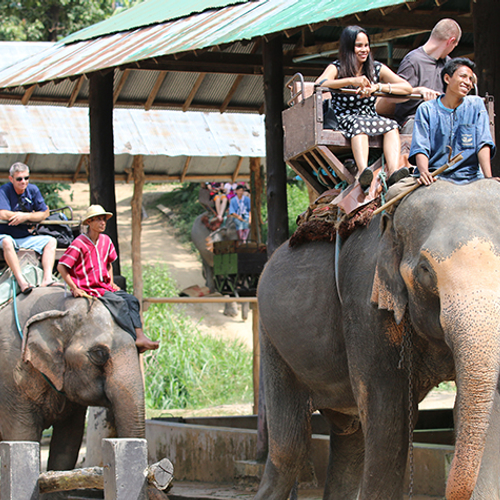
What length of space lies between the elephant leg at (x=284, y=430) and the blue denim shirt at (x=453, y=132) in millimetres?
Answer: 1817

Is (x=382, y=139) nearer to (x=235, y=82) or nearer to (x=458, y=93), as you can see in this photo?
(x=458, y=93)

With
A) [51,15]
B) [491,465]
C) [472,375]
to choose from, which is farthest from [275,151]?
[51,15]

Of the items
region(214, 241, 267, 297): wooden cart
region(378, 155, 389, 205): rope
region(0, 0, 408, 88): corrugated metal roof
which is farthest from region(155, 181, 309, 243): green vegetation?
region(378, 155, 389, 205): rope

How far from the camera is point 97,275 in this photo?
7.24 metres

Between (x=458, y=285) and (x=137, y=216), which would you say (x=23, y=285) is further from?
(x=137, y=216)

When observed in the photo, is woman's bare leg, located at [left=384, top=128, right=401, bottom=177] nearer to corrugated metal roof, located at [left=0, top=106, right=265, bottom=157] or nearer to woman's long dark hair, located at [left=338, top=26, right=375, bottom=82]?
woman's long dark hair, located at [left=338, top=26, right=375, bottom=82]

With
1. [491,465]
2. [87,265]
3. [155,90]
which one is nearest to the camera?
[491,465]

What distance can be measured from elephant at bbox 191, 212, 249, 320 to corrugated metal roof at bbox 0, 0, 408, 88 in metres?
4.75

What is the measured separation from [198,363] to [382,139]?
34.3ft

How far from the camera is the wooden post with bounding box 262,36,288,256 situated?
7801 mm

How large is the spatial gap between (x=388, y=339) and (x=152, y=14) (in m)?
6.69

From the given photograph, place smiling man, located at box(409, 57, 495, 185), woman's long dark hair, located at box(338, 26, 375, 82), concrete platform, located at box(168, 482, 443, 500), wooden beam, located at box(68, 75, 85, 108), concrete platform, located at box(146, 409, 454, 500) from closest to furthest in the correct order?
smiling man, located at box(409, 57, 495, 185) < woman's long dark hair, located at box(338, 26, 375, 82) < concrete platform, located at box(146, 409, 454, 500) < concrete platform, located at box(168, 482, 443, 500) < wooden beam, located at box(68, 75, 85, 108)

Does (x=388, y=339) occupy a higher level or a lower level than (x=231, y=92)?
lower

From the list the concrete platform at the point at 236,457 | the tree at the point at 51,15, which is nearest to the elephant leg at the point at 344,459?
the concrete platform at the point at 236,457
